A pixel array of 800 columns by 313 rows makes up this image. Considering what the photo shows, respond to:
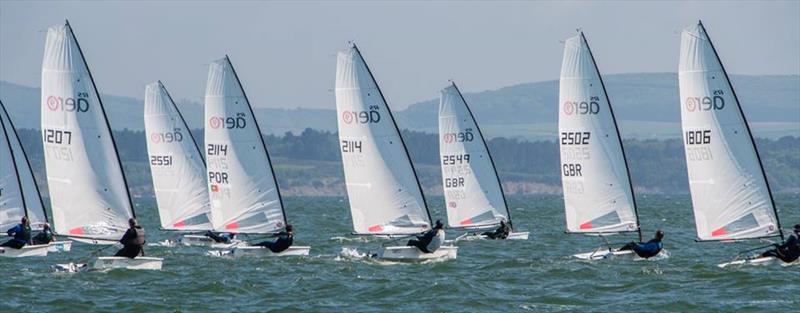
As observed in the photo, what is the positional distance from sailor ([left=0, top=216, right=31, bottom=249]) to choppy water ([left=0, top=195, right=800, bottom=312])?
2.08ft

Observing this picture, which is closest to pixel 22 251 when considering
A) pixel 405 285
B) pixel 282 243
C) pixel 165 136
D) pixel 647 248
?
pixel 282 243

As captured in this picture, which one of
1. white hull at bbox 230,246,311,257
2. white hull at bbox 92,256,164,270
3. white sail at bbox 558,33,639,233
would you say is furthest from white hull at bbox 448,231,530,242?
white hull at bbox 92,256,164,270

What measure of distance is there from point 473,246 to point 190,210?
1036 cm

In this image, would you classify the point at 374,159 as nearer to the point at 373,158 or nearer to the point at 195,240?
the point at 373,158

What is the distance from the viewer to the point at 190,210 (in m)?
56.2

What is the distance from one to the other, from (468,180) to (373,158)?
1575cm

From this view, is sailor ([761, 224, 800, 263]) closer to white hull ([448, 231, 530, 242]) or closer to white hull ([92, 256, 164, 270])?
white hull ([92, 256, 164, 270])

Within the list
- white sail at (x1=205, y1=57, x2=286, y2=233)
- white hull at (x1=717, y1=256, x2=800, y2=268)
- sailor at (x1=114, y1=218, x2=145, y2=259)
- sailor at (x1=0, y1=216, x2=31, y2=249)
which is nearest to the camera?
sailor at (x1=114, y1=218, x2=145, y2=259)

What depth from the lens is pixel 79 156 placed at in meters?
41.4

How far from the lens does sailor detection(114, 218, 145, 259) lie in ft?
128

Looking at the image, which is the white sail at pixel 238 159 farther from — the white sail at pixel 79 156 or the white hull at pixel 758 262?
the white hull at pixel 758 262

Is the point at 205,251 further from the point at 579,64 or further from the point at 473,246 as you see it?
the point at 579,64

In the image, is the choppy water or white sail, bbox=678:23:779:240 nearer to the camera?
the choppy water

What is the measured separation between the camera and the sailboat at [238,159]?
47.8 meters
